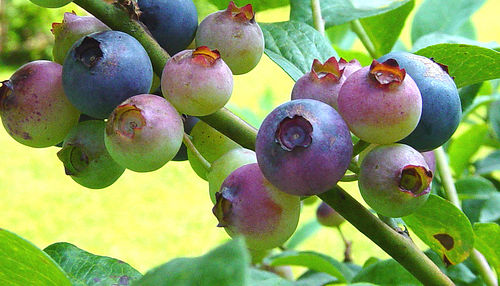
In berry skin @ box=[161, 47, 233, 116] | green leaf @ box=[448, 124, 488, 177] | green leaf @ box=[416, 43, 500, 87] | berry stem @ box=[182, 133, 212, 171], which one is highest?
berry skin @ box=[161, 47, 233, 116]

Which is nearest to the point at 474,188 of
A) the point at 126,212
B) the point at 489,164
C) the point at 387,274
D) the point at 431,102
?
the point at 489,164

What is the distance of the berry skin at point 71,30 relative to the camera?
0.49 meters

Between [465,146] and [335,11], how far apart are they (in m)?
0.52

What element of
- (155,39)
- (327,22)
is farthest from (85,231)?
(155,39)

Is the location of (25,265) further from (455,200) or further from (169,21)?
(455,200)

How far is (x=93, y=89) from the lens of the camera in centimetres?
43

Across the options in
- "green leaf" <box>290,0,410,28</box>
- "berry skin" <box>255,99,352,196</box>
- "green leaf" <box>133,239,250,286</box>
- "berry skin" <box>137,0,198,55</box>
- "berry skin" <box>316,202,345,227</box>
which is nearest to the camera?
"green leaf" <box>133,239,250,286</box>

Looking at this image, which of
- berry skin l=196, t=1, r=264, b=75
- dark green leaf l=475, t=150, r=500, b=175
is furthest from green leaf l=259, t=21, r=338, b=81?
dark green leaf l=475, t=150, r=500, b=175

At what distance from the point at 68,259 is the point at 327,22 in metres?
0.48

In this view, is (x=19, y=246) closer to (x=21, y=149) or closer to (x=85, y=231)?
(x=85, y=231)

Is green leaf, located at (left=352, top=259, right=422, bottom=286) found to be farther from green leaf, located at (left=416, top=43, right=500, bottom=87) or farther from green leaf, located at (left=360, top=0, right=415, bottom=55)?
green leaf, located at (left=360, top=0, right=415, bottom=55)

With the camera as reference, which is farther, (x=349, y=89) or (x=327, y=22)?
(x=327, y=22)

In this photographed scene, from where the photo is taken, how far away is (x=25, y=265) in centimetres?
43

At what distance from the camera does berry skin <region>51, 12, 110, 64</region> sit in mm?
486
